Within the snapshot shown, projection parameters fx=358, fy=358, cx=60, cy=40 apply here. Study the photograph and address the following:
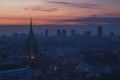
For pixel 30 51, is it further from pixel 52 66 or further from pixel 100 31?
pixel 100 31

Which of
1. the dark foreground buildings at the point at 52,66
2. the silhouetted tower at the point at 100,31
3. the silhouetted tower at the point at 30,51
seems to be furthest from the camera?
the silhouetted tower at the point at 100,31

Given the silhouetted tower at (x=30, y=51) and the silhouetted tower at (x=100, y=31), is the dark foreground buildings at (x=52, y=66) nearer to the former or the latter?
the silhouetted tower at (x=30, y=51)

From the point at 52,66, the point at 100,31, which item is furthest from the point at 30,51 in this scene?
the point at 100,31

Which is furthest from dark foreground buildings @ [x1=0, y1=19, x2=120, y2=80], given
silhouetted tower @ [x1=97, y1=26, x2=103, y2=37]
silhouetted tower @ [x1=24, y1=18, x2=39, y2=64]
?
silhouetted tower @ [x1=97, y1=26, x2=103, y2=37]

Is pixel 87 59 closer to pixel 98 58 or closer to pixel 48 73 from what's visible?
pixel 98 58

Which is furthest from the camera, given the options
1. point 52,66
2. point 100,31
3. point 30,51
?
point 100,31

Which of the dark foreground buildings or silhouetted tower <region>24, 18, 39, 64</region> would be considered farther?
silhouetted tower <region>24, 18, 39, 64</region>

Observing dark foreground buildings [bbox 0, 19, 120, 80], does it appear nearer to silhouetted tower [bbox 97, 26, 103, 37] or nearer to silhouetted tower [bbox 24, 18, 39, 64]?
silhouetted tower [bbox 24, 18, 39, 64]

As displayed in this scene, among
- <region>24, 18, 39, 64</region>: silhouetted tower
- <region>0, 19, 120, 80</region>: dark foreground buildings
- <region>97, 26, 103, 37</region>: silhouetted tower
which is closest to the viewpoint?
<region>0, 19, 120, 80</region>: dark foreground buildings

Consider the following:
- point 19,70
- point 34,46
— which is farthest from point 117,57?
point 19,70

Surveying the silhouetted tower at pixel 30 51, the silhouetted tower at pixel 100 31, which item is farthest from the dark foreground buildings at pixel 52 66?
the silhouetted tower at pixel 100 31

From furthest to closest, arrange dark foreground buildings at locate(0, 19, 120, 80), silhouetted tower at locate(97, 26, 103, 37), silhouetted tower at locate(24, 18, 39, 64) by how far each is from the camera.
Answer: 1. silhouetted tower at locate(97, 26, 103, 37)
2. silhouetted tower at locate(24, 18, 39, 64)
3. dark foreground buildings at locate(0, 19, 120, 80)

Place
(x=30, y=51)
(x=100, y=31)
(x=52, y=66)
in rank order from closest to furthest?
(x=30, y=51)
(x=52, y=66)
(x=100, y=31)
